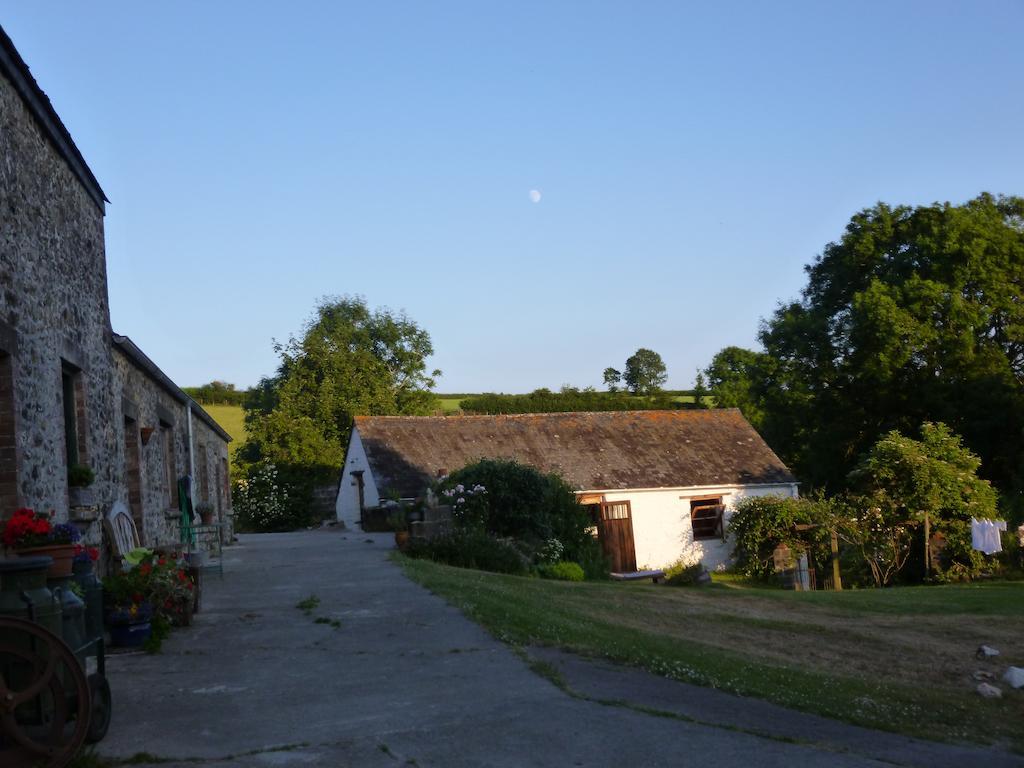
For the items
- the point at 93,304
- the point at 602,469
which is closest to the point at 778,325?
the point at 602,469

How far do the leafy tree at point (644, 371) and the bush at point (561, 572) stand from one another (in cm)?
5090

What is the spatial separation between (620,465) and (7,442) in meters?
22.0

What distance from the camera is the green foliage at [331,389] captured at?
44250 mm

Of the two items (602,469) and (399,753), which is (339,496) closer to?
(602,469)

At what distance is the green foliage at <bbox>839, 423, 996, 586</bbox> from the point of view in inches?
947

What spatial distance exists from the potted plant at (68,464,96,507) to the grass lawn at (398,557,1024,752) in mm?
3921

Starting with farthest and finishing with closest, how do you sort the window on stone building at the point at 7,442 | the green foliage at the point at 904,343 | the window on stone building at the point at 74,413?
1. the green foliage at the point at 904,343
2. the window on stone building at the point at 74,413
3. the window on stone building at the point at 7,442

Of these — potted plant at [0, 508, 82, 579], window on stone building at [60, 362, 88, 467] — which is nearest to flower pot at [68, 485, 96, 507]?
window on stone building at [60, 362, 88, 467]

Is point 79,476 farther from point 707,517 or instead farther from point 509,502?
point 707,517

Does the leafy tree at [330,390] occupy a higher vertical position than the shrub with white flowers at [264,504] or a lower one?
higher

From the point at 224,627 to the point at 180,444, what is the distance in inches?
336

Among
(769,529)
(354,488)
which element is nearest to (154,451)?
(769,529)

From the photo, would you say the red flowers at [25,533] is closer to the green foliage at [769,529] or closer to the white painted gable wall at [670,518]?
the white painted gable wall at [670,518]

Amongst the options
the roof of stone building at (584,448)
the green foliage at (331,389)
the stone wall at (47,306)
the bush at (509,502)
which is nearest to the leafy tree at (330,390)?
the green foliage at (331,389)
